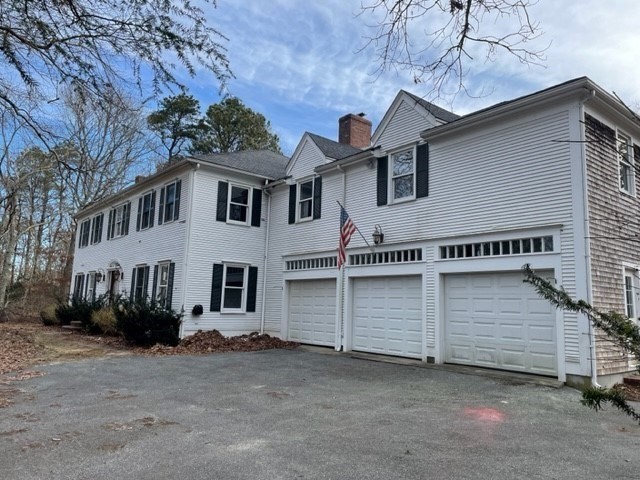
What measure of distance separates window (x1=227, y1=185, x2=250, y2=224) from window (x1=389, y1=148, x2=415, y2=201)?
585cm

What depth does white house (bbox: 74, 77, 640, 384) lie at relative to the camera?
863cm

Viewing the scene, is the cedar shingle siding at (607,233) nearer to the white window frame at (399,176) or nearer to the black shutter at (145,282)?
the white window frame at (399,176)

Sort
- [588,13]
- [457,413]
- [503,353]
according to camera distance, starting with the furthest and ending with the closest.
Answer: [503,353] < [457,413] < [588,13]

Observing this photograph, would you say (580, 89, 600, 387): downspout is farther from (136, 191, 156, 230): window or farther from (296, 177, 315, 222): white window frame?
(136, 191, 156, 230): window

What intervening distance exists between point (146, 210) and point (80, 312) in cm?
511

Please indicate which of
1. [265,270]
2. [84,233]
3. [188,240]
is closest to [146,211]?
[188,240]

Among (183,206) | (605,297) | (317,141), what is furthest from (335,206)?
(605,297)

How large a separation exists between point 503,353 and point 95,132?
20661 millimetres

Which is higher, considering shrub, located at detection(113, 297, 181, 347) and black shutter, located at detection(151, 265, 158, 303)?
black shutter, located at detection(151, 265, 158, 303)

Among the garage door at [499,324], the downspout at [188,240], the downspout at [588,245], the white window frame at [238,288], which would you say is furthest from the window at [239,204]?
the downspout at [588,245]

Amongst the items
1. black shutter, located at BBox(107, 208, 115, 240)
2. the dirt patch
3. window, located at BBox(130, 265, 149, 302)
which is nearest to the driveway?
the dirt patch

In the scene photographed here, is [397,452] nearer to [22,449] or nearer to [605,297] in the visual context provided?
[22,449]

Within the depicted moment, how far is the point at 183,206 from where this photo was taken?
49.7 ft

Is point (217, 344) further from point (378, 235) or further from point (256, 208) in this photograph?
point (378, 235)
